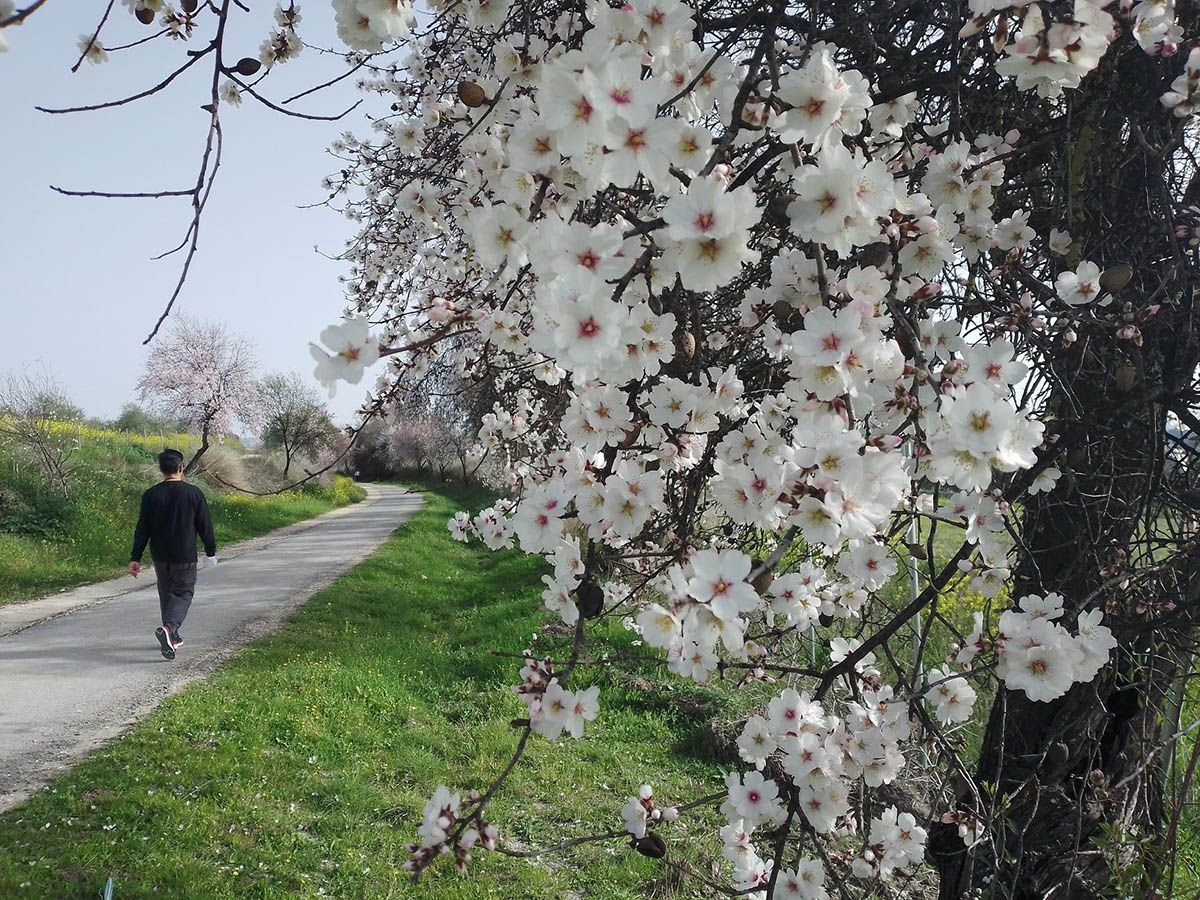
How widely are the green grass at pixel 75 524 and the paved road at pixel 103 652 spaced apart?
2.17 ft

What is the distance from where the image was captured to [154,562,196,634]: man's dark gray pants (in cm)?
605

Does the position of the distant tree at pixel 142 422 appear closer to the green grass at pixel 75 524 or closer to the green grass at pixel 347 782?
the green grass at pixel 75 524

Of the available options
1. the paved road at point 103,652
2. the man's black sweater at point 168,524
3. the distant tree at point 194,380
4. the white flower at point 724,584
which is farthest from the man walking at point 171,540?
the distant tree at point 194,380

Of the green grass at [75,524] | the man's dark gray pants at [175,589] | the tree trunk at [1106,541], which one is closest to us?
the tree trunk at [1106,541]

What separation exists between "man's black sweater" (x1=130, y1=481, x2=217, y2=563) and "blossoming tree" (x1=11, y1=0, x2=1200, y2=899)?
4348 mm

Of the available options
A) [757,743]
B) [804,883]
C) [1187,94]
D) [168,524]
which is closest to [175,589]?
[168,524]

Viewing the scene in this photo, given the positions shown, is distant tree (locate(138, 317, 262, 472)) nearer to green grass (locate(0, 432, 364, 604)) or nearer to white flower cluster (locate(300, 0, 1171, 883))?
green grass (locate(0, 432, 364, 604))

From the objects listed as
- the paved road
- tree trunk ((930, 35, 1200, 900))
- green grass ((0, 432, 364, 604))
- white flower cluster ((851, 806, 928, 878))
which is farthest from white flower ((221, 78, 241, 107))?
green grass ((0, 432, 364, 604))

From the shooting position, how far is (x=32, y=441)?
1059 centimetres

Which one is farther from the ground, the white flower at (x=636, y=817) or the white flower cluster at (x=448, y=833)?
the white flower cluster at (x=448, y=833)

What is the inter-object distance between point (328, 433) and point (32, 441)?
22.1m

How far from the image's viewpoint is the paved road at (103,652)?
4.40 m

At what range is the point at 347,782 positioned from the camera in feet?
14.0

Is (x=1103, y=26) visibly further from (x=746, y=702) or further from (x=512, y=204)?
(x=746, y=702)
